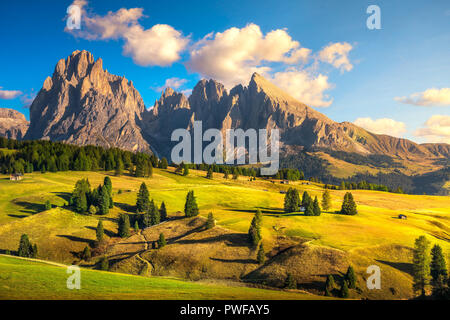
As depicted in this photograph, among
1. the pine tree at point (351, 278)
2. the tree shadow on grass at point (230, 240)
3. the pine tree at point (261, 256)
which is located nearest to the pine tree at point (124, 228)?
the tree shadow on grass at point (230, 240)

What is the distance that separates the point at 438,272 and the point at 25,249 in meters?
89.4

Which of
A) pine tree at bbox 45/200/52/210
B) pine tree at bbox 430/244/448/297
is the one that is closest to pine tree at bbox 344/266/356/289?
pine tree at bbox 430/244/448/297

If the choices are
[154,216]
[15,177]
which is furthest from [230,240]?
[15,177]

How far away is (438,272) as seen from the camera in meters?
51.2

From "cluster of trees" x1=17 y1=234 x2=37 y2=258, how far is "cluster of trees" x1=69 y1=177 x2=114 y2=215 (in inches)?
1170

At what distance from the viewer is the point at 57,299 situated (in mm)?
21359

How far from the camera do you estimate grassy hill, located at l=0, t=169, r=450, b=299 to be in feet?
180

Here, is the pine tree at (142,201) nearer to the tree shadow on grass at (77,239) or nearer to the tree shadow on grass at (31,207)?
the tree shadow on grass at (77,239)

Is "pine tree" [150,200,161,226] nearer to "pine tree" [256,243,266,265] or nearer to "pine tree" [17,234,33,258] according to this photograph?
"pine tree" [17,234,33,258]

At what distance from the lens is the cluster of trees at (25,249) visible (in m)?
63.9

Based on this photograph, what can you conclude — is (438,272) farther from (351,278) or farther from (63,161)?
(63,161)

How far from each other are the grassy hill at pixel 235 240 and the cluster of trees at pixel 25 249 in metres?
3.14
